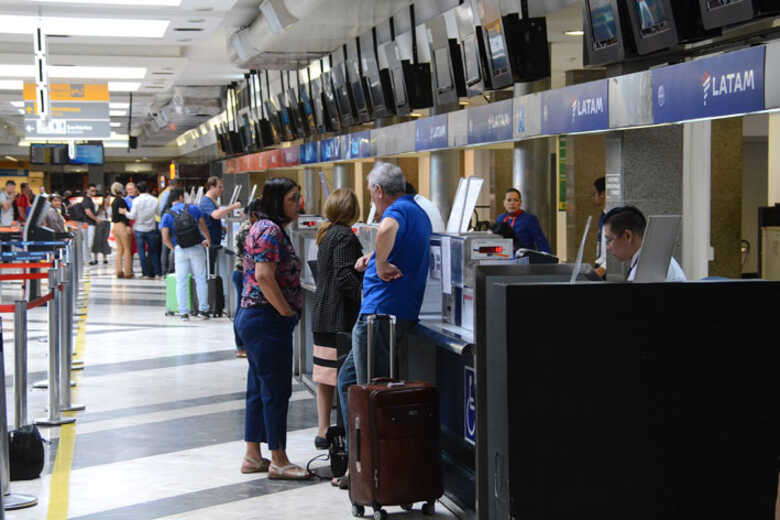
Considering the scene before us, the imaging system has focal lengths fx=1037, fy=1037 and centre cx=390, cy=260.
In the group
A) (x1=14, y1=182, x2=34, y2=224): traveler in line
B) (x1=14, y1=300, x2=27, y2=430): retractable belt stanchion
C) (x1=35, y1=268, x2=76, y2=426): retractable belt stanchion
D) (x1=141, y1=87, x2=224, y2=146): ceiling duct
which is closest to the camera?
(x1=14, y1=300, x2=27, y2=430): retractable belt stanchion

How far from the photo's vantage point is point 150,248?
61.8 feet

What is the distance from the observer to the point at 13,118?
105 ft

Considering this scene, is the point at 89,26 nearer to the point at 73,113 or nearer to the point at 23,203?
the point at 73,113

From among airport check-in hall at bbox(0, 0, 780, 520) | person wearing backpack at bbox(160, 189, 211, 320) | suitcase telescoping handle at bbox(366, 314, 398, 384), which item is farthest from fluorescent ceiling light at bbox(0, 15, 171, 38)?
suitcase telescoping handle at bbox(366, 314, 398, 384)

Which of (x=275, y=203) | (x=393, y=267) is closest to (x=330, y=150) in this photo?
(x=275, y=203)

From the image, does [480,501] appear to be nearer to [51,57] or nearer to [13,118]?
[51,57]

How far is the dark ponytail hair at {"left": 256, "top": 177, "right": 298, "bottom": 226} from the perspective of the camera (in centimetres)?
537

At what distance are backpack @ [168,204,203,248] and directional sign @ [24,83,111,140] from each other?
653 cm

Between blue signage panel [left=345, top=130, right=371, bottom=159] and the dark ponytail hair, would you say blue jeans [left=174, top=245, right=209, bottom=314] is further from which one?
the dark ponytail hair

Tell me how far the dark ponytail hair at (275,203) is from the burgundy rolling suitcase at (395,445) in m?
1.08

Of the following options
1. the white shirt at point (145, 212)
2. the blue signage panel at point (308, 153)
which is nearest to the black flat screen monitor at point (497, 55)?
the blue signage panel at point (308, 153)

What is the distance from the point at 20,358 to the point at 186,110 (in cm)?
2114

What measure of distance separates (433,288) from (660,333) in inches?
131

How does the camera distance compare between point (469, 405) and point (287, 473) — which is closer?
point (469, 405)
